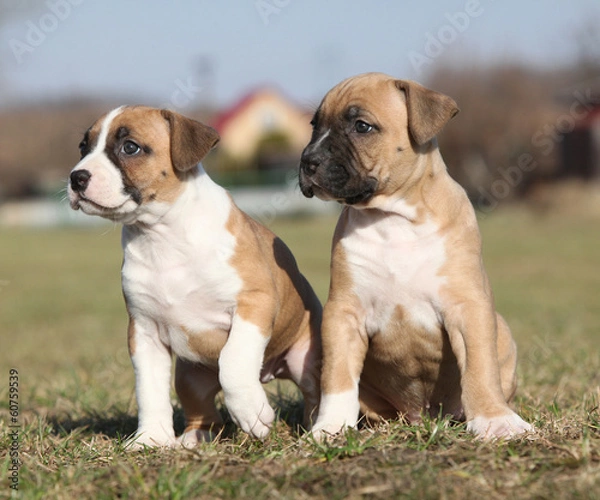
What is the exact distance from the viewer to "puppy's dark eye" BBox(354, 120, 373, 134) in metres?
4.87

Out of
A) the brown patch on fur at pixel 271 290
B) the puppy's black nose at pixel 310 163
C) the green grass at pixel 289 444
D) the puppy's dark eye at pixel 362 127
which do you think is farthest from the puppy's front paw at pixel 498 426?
the puppy's dark eye at pixel 362 127

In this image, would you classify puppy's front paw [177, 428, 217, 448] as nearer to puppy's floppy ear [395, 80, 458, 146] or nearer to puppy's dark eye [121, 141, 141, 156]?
puppy's dark eye [121, 141, 141, 156]

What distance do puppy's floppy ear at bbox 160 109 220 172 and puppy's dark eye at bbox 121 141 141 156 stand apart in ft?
0.65

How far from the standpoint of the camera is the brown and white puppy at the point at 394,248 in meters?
4.72

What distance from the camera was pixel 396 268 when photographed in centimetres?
480

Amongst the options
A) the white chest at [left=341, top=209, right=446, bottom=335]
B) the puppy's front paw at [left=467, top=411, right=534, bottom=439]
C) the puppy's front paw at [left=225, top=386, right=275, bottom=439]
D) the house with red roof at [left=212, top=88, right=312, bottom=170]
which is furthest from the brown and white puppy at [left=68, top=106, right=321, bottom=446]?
the house with red roof at [left=212, top=88, right=312, bottom=170]

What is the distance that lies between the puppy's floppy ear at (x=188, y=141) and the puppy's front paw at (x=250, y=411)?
1280 millimetres

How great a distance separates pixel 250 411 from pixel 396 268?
1096 millimetres

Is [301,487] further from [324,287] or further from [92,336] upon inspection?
[324,287]

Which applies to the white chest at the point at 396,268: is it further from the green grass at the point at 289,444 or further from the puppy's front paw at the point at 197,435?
the puppy's front paw at the point at 197,435

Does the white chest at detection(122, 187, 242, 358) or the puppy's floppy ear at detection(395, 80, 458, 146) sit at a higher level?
the puppy's floppy ear at detection(395, 80, 458, 146)

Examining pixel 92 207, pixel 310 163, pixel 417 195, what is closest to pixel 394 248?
pixel 417 195

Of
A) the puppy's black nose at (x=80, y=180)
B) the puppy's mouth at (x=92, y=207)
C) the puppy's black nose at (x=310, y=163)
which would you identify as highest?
the puppy's black nose at (x=310, y=163)

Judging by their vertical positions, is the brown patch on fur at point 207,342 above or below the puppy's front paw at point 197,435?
above
